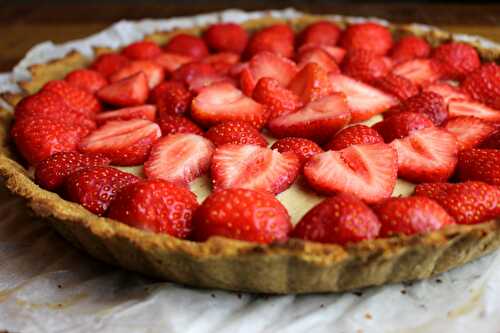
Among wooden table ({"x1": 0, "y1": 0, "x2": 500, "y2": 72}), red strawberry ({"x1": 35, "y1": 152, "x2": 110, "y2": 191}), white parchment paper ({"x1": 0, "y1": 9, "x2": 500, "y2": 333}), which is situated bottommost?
white parchment paper ({"x1": 0, "y1": 9, "x2": 500, "y2": 333})

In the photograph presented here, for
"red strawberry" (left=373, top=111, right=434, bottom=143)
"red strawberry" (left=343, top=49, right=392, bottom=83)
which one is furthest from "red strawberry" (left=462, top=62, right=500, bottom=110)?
"red strawberry" (left=373, top=111, right=434, bottom=143)

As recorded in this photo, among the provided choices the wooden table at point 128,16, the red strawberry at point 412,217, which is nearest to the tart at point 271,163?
the red strawberry at point 412,217

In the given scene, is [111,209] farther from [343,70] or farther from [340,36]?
[340,36]

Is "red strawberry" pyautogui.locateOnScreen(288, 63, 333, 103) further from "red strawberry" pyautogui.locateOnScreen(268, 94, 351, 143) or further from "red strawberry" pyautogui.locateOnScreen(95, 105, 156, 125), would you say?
"red strawberry" pyautogui.locateOnScreen(95, 105, 156, 125)

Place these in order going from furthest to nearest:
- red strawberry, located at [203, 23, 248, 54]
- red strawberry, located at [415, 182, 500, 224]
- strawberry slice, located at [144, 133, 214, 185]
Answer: red strawberry, located at [203, 23, 248, 54] < strawberry slice, located at [144, 133, 214, 185] < red strawberry, located at [415, 182, 500, 224]

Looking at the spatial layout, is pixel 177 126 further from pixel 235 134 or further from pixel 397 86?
pixel 397 86

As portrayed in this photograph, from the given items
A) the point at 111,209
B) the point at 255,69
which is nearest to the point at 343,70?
the point at 255,69

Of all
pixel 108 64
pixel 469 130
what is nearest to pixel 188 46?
pixel 108 64
